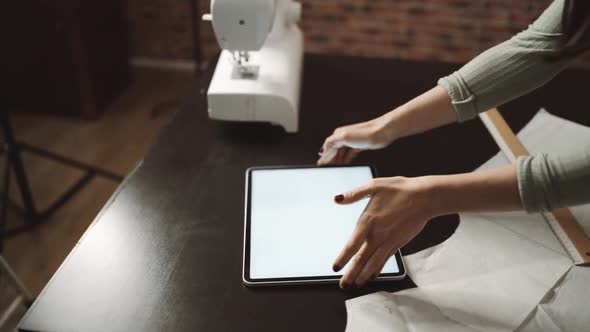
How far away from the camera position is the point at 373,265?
0.93 meters

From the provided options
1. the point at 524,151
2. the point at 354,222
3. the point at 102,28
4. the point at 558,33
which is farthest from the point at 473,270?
the point at 102,28

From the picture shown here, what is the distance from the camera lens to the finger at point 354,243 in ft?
3.00

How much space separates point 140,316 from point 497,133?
913 millimetres

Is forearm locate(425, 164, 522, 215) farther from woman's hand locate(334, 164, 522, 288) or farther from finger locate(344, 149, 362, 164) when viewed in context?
finger locate(344, 149, 362, 164)

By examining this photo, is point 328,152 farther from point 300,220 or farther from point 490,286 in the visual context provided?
point 490,286

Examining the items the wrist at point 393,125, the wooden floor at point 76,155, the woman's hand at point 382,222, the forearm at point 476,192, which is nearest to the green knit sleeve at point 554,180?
the forearm at point 476,192

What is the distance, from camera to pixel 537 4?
2639 mm

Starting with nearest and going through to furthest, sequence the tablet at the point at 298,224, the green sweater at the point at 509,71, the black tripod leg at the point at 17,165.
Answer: the tablet at the point at 298,224 < the green sweater at the point at 509,71 < the black tripod leg at the point at 17,165

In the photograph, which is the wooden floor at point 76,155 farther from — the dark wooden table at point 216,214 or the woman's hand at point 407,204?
the woman's hand at point 407,204

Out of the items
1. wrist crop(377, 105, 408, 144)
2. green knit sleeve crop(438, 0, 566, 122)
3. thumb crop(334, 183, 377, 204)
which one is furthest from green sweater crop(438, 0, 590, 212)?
thumb crop(334, 183, 377, 204)

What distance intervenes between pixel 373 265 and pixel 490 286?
0.70ft

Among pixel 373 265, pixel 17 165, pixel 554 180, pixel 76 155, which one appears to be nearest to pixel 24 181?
pixel 17 165

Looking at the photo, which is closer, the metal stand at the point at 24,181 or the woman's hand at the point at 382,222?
the woman's hand at the point at 382,222

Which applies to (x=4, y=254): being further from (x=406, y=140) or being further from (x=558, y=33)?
(x=558, y=33)
